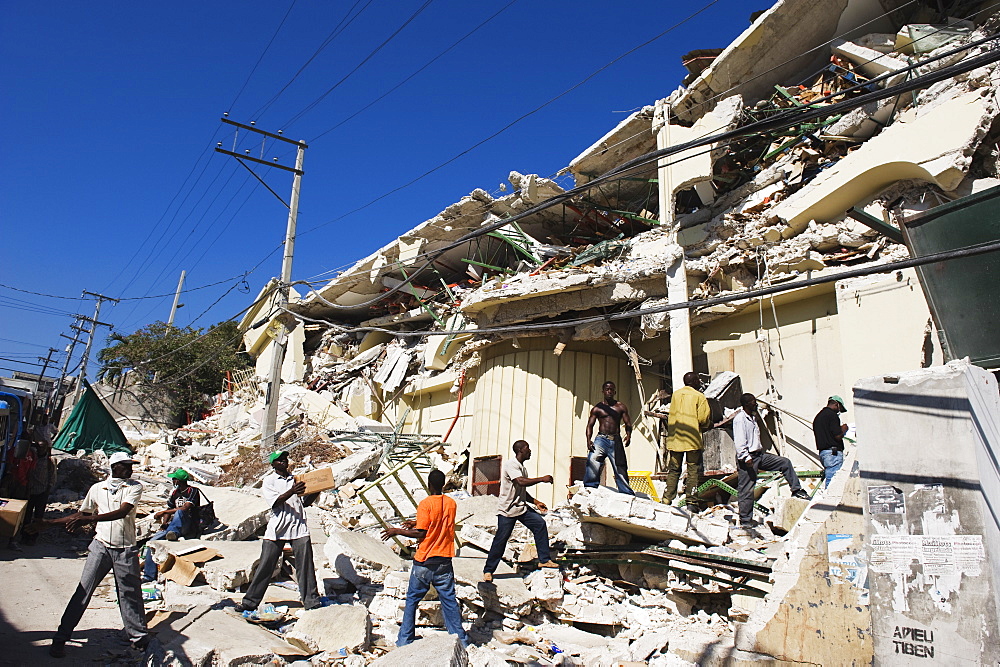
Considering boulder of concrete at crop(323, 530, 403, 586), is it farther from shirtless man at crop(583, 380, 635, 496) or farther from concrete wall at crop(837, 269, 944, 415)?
concrete wall at crop(837, 269, 944, 415)

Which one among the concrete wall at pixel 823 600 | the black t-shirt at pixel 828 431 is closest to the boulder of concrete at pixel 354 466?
the black t-shirt at pixel 828 431

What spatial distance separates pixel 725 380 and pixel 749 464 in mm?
2933

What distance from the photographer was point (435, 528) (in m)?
5.44

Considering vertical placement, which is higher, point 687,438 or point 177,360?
point 177,360

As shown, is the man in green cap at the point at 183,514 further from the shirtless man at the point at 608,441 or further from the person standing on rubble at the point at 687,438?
the person standing on rubble at the point at 687,438

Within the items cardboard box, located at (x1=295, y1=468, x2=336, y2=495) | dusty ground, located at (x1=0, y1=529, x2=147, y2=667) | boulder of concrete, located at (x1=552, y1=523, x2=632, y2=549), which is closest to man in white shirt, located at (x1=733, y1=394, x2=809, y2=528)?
boulder of concrete, located at (x1=552, y1=523, x2=632, y2=549)

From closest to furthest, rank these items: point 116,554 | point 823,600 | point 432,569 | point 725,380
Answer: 1. point 823,600
2. point 116,554
3. point 432,569
4. point 725,380

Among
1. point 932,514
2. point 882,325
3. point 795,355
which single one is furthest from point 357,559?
point 882,325

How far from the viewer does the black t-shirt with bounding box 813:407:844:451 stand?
23.7 ft

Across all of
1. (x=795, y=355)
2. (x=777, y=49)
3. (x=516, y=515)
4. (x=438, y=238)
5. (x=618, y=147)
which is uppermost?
(x=777, y=49)

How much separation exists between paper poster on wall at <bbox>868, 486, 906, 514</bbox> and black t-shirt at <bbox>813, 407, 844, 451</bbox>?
10.9ft

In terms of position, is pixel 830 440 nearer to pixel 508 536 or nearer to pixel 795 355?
pixel 795 355

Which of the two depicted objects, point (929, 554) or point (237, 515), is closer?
point (929, 554)

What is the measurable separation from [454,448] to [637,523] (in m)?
7.76
